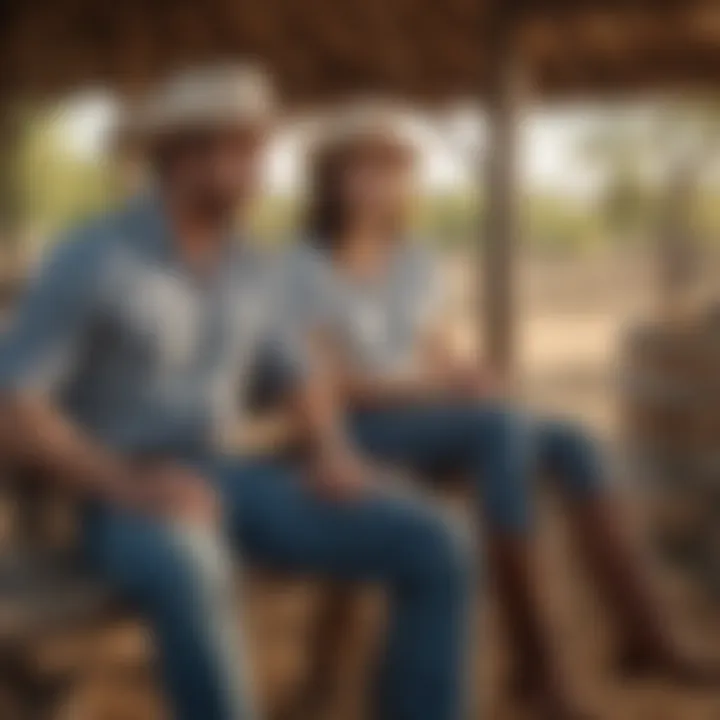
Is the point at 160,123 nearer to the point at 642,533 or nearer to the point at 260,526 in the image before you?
the point at 260,526

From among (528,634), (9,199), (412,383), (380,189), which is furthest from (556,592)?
(9,199)

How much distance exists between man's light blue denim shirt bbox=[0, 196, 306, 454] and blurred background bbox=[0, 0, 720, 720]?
0.9 inches

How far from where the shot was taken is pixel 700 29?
3.16 ft

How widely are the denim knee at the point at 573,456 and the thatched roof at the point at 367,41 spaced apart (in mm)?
186

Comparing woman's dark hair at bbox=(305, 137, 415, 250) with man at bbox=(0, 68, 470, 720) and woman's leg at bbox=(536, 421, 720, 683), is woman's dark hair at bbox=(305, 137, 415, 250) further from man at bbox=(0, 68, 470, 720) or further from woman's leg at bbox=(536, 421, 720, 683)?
woman's leg at bbox=(536, 421, 720, 683)

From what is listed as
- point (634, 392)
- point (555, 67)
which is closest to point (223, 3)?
point (555, 67)

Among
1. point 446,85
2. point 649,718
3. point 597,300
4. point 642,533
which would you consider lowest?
point 649,718

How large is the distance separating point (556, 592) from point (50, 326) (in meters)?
0.33

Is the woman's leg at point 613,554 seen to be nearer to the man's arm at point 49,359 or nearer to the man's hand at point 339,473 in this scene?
the man's hand at point 339,473

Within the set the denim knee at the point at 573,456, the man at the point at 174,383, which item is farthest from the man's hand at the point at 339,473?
the denim knee at the point at 573,456

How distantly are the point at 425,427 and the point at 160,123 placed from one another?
0.22 meters

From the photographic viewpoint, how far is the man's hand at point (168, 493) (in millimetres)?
878

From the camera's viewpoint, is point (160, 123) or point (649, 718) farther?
point (649, 718)

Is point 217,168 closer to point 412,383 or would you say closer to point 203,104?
point 203,104
